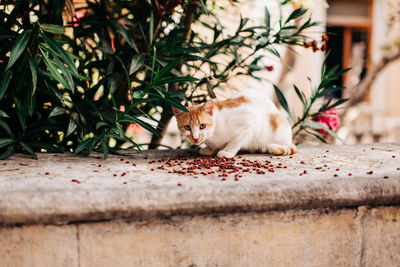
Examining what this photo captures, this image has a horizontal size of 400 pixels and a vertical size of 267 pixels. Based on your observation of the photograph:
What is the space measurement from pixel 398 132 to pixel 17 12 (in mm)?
6498

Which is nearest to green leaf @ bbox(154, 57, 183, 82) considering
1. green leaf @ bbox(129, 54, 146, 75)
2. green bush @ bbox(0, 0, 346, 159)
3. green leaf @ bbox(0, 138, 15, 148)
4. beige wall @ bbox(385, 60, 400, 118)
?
green bush @ bbox(0, 0, 346, 159)

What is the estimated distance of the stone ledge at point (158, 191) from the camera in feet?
3.27

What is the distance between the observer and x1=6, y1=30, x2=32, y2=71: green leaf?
4.27ft

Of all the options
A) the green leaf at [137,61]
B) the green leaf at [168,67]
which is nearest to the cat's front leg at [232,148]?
the green leaf at [168,67]

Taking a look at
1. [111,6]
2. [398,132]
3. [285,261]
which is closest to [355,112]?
[398,132]

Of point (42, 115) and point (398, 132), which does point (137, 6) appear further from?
point (398, 132)

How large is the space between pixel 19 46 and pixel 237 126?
937mm

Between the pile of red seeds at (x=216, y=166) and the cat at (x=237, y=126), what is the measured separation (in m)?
0.08

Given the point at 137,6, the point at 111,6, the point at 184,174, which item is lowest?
the point at 184,174

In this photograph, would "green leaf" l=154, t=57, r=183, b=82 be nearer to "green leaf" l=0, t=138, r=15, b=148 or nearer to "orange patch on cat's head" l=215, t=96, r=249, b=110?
"orange patch on cat's head" l=215, t=96, r=249, b=110

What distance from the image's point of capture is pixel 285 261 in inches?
46.8

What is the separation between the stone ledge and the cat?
0.28m

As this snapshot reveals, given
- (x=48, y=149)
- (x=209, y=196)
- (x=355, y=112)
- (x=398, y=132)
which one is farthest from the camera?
(x=398, y=132)

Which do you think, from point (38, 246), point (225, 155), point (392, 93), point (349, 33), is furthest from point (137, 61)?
point (392, 93)
